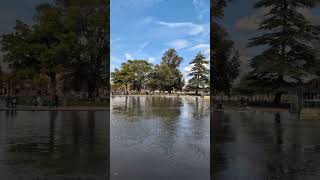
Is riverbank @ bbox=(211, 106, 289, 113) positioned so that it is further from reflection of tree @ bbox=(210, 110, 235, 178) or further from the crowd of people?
the crowd of people

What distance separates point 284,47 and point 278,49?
7.5 inches

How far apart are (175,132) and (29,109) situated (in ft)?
30.6

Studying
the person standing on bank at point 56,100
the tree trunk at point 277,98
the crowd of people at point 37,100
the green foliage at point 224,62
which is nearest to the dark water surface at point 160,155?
the green foliage at point 224,62

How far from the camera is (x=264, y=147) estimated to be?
9.90m

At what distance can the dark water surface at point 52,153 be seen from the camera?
7.07 meters

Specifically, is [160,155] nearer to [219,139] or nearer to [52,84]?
[219,139]

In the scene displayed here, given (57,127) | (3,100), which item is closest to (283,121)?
(57,127)

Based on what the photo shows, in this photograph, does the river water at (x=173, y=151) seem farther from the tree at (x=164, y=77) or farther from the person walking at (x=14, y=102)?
the tree at (x=164, y=77)

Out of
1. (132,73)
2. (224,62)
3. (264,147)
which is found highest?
(132,73)

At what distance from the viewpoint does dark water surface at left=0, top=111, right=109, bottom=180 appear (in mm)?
7075

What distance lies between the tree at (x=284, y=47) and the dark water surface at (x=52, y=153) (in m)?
5.18

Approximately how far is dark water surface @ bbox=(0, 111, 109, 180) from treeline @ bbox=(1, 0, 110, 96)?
4.33m

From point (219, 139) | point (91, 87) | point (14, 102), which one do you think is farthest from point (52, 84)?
point (219, 139)

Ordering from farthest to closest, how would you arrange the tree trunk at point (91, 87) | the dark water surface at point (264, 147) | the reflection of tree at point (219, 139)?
the tree trunk at point (91, 87) < the reflection of tree at point (219, 139) < the dark water surface at point (264, 147)
